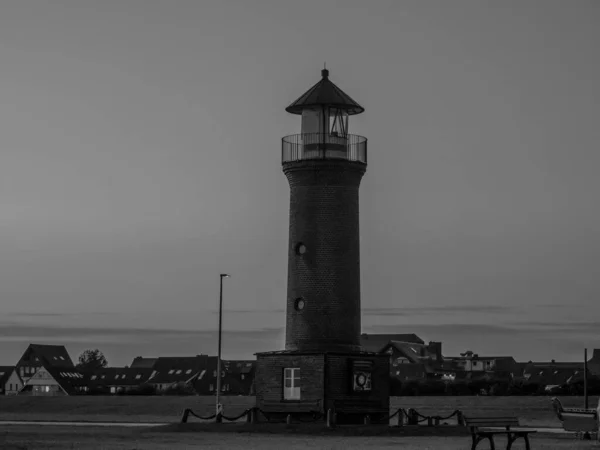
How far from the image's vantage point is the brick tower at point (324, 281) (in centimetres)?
5178

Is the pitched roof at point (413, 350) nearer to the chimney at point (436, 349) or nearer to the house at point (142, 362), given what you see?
the chimney at point (436, 349)

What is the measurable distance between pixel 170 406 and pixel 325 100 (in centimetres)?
4289

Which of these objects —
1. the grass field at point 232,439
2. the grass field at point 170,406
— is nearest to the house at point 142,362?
the grass field at point 170,406

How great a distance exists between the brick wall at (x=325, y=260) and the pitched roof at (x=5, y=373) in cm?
10658

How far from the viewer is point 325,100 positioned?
53.1 m

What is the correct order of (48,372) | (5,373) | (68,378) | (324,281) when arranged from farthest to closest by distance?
(5,373) → (68,378) → (48,372) → (324,281)

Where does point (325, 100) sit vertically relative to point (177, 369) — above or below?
above

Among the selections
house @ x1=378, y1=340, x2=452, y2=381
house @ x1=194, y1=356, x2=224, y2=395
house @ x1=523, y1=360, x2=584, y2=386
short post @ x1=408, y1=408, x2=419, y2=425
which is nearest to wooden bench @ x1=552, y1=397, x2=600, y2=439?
short post @ x1=408, y1=408, x2=419, y2=425

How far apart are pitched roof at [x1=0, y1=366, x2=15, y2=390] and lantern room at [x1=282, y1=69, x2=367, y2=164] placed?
107 m

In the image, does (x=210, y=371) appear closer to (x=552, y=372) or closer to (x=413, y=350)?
(x=413, y=350)

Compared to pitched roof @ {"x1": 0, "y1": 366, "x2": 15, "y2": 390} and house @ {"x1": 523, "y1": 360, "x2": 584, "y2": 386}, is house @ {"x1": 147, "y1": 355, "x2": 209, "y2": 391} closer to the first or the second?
pitched roof @ {"x1": 0, "y1": 366, "x2": 15, "y2": 390}

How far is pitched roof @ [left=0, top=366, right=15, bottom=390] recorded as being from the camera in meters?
152

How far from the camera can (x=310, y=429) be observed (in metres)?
48.6

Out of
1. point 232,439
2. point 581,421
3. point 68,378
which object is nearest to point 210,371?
point 68,378
